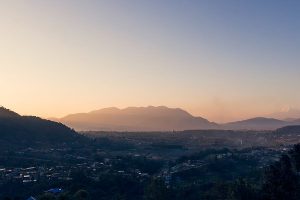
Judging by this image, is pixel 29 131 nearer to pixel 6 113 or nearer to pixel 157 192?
pixel 6 113

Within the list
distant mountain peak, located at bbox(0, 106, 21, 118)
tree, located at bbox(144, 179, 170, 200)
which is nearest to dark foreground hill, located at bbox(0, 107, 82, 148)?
distant mountain peak, located at bbox(0, 106, 21, 118)

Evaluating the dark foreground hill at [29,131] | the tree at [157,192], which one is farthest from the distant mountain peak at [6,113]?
the tree at [157,192]

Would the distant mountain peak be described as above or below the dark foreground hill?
above

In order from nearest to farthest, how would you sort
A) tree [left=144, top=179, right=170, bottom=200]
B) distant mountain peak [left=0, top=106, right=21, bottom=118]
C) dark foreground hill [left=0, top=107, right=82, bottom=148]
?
1. tree [left=144, top=179, right=170, bottom=200]
2. dark foreground hill [left=0, top=107, right=82, bottom=148]
3. distant mountain peak [left=0, top=106, right=21, bottom=118]

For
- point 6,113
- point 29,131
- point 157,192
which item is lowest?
point 157,192

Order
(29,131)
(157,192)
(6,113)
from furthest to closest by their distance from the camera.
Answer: (6,113), (29,131), (157,192)

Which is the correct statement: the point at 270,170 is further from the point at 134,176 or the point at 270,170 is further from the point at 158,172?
the point at 158,172

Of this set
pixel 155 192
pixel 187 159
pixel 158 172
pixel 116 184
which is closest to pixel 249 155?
pixel 187 159

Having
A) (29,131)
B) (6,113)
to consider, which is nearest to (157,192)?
(29,131)

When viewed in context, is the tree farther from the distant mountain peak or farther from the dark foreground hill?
the distant mountain peak

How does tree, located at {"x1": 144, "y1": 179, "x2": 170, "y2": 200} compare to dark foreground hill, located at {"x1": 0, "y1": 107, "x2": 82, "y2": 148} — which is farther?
dark foreground hill, located at {"x1": 0, "y1": 107, "x2": 82, "y2": 148}
